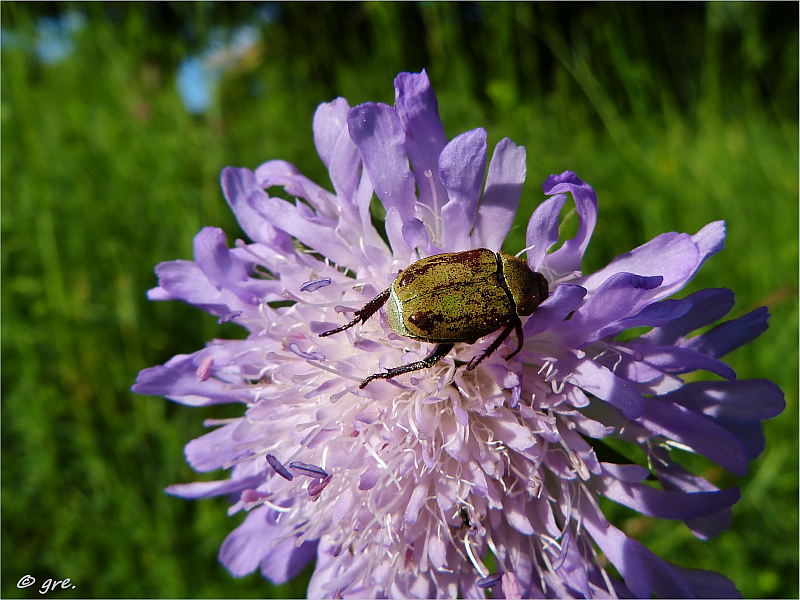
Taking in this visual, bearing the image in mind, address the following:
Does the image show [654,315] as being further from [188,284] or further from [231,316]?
[188,284]

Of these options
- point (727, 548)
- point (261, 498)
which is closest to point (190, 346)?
point (261, 498)

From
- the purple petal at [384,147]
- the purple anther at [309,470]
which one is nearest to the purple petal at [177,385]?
the purple anther at [309,470]

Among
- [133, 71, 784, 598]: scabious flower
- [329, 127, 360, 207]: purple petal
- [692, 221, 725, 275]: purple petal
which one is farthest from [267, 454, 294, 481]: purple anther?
Answer: [692, 221, 725, 275]: purple petal

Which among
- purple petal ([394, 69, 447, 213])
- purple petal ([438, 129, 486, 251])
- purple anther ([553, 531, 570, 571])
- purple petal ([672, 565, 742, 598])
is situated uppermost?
purple petal ([394, 69, 447, 213])

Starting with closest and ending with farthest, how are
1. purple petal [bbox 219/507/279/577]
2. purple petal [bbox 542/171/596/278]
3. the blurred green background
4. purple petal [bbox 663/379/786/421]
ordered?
purple petal [bbox 542/171/596/278]
purple petal [bbox 663/379/786/421]
purple petal [bbox 219/507/279/577]
the blurred green background

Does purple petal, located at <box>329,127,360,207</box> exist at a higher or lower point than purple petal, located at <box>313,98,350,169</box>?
lower

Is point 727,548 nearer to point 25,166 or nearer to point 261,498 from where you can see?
point 261,498

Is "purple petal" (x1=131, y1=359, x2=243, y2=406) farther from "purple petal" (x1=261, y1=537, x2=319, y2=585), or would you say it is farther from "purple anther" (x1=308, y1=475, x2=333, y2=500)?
"purple petal" (x1=261, y1=537, x2=319, y2=585)
